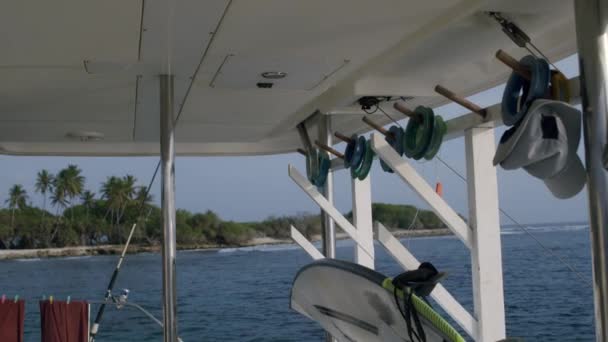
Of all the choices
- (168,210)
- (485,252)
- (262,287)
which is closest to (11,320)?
(168,210)

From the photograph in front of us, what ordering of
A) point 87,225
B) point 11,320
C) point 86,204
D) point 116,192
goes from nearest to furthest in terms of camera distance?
point 11,320 < point 116,192 < point 87,225 < point 86,204

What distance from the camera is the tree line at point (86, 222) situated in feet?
79.3

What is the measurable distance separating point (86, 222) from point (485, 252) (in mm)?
25468

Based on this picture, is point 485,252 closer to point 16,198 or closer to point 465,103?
point 465,103

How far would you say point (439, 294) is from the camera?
2.49 m

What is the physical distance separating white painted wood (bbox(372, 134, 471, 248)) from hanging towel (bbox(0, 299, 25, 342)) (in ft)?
6.66

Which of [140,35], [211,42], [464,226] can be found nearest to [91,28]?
[140,35]

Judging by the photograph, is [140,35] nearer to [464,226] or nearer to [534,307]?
[464,226]

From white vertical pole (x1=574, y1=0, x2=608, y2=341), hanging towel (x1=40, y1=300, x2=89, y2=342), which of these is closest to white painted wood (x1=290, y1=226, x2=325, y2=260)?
hanging towel (x1=40, y1=300, x2=89, y2=342)

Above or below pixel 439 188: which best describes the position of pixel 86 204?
above

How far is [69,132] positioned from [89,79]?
1432mm

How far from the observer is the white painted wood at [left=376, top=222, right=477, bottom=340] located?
8.12ft

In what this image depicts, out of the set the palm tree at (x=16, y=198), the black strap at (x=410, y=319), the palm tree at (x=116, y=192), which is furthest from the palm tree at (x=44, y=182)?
the black strap at (x=410, y=319)

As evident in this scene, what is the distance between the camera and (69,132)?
159 inches
